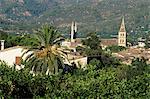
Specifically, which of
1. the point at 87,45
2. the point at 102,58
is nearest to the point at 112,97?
the point at 102,58

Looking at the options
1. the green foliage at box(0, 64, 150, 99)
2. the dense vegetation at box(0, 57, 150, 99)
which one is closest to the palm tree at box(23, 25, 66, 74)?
the dense vegetation at box(0, 57, 150, 99)

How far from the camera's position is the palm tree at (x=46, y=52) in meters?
41.2

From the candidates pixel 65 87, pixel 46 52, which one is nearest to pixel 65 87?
pixel 65 87

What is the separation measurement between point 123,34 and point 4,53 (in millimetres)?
110339

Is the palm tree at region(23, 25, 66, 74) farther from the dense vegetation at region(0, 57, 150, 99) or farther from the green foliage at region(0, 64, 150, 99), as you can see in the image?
the green foliage at region(0, 64, 150, 99)

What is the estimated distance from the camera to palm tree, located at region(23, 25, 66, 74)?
41.2 m

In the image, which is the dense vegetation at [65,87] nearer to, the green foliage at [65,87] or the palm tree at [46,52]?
the green foliage at [65,87]

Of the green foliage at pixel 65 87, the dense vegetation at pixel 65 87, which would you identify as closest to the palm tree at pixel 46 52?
the dense vegetation at pixel 65 87

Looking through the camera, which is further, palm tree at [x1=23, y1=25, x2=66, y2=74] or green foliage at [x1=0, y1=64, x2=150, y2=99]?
palm tree at [x1=23, y1=25, x2=66, y2=74]

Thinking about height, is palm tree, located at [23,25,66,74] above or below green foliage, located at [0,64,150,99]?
above

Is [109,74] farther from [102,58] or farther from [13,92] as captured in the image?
[102,58]

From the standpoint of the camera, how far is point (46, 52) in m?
41.1

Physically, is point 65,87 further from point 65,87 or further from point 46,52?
point 46,52

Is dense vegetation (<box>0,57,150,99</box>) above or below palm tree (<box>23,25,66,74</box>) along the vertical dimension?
below
